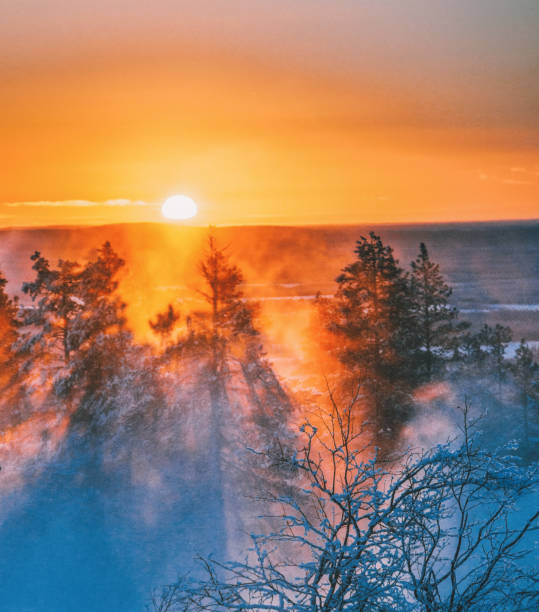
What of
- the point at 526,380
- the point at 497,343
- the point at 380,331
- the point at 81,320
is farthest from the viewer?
the point at 81,320

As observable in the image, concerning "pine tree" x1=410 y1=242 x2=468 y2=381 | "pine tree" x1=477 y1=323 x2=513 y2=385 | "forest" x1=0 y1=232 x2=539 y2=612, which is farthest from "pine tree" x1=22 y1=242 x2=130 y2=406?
"pine tree" x1=477 y1=323 x2=513 y2=385

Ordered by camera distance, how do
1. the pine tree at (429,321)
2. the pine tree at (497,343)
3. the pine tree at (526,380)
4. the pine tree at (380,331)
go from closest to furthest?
the pine tree at (526,380)
the pine tree at (380,331)
the pine tree at (497,343)
the pine tree at (429,321)

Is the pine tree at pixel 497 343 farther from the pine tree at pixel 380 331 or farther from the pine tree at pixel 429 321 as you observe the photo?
the pine tree at pixel 380 331

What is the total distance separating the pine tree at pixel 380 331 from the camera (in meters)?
25.9

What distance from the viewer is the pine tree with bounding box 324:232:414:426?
25.9 meters

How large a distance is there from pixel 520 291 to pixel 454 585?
95.6 meters

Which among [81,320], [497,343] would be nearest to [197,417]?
[81,320]

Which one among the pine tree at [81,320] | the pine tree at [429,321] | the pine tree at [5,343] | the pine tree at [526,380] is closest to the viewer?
the pine tree at [526,380]

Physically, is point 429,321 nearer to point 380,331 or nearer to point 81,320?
point 380,331

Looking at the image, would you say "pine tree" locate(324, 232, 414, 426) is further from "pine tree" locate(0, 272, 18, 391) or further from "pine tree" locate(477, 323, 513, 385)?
"pine tree" locate(0, 272, 18, 391)

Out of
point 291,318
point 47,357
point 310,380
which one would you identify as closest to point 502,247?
point 291,318

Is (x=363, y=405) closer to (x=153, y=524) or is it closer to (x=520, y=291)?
(x=153, y=524)

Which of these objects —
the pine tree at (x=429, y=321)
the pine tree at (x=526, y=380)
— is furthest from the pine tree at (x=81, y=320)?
the pine tree at (x=526, y=380)

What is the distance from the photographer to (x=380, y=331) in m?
26.0
